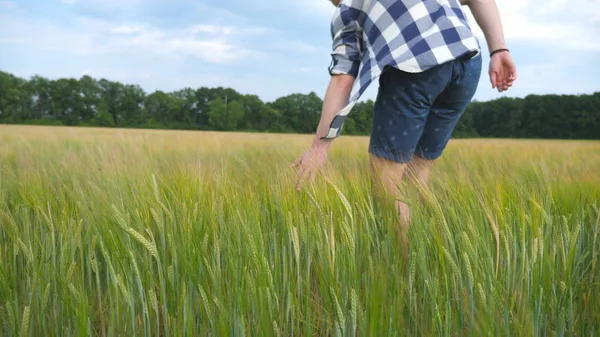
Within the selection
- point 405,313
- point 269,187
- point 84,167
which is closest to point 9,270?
point 269,187

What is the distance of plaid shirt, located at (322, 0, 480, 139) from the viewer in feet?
3.59

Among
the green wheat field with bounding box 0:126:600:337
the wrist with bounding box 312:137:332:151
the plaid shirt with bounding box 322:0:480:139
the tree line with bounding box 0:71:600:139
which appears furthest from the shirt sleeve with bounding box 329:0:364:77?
the tree line with bounding box 0:71:600:139

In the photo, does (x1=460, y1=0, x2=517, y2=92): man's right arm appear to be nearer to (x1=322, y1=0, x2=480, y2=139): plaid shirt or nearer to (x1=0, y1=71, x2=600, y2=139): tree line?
(x1=322, y1=0, x2=480, y2=139): plaid shirt

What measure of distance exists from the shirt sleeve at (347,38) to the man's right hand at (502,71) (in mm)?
361

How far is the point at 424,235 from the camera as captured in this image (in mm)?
785

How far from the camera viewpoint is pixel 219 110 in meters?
29.2

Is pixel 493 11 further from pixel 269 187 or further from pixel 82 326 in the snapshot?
pixel 82 326

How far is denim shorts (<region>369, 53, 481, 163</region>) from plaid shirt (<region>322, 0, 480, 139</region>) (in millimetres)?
45

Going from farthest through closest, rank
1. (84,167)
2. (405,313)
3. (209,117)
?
(209,117) → (84,167) → (405,313)

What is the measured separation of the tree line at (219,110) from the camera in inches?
849

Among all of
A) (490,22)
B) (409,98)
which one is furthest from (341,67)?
(490,22)

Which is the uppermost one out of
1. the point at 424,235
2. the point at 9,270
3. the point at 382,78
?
the point at 382,78

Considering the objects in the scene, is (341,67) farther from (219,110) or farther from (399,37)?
(219,110)

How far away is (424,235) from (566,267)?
0.25m
